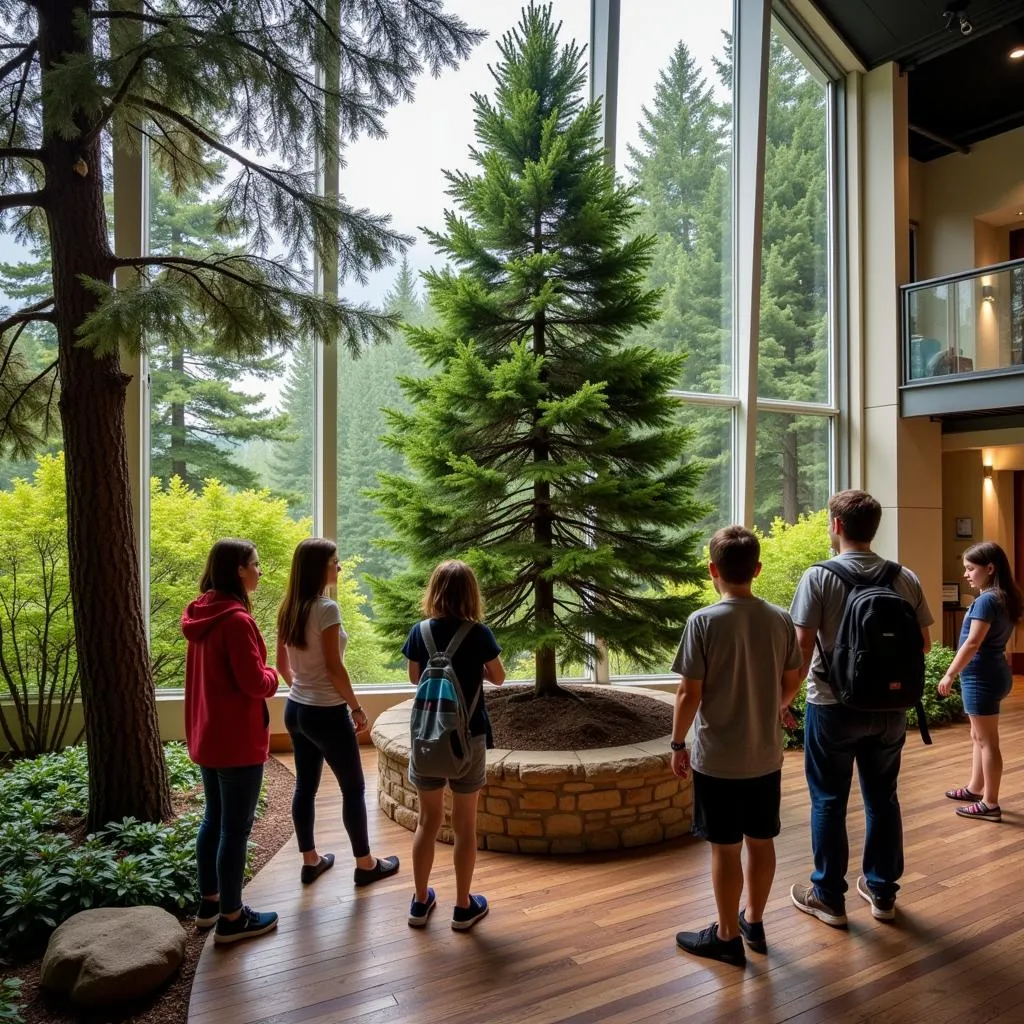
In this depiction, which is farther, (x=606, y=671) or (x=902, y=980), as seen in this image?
(x=606, y=671)

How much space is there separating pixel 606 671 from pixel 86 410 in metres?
4.70

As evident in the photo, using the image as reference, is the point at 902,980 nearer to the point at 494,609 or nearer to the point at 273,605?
the point at 494,609

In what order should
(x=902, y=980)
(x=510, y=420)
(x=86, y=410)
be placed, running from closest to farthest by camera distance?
(x=902, y=980) < (x=86, y=410) < (x=510, y=420)

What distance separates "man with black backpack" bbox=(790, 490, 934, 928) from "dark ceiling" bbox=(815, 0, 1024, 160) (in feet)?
22.7

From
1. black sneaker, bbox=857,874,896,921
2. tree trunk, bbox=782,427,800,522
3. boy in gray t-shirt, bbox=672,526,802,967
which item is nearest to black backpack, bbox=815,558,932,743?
boy in gray t-shirt, bbox=672,526,802,967

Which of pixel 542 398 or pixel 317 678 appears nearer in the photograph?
pixel 317 678

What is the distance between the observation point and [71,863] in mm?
3105

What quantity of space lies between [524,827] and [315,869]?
98 cm

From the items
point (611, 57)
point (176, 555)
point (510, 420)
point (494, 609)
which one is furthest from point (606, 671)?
point (611, 57)

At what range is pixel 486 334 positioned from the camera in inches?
185

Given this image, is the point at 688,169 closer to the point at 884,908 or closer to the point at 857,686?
the point at 857,686

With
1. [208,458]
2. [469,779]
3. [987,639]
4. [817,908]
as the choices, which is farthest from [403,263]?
[817,908]

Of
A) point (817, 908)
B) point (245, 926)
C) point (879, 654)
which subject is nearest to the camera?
point (879, 654)

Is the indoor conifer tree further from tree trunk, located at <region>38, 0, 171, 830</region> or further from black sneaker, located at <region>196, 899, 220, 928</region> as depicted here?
black sneaker, located at <region>196, 899, 220, 928</region>
